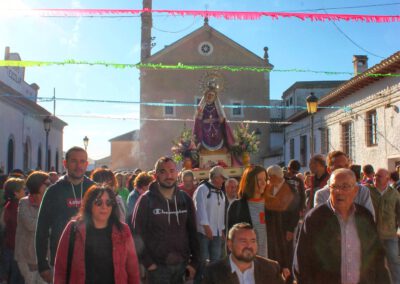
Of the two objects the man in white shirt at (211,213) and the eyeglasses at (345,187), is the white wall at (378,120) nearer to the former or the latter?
the man in white shirt at (211,213)

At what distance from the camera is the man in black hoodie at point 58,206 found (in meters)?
4.70

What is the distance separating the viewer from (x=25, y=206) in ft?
19.1

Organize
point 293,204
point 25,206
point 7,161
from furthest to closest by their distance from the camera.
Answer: point 7,161 → point 293,204 → point 25,206

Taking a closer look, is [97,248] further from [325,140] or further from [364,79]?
[325,140]

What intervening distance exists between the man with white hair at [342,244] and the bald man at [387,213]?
12.9ft

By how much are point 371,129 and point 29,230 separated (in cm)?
1637

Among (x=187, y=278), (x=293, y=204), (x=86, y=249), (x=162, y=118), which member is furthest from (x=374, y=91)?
(x=162, y=118)

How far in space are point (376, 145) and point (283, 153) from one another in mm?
15616

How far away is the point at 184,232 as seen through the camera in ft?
16.5

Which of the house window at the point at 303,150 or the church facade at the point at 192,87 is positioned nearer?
the house window at the point at 303,150

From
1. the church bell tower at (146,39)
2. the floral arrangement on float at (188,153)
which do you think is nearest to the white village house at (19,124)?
the church bell tower at (146,39)

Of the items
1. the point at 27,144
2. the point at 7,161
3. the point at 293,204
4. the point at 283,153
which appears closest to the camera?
the point at 293,204

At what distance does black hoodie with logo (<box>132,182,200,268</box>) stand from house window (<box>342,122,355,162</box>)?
688 inches

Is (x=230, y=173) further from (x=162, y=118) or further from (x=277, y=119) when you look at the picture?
(x=277, y=119)
